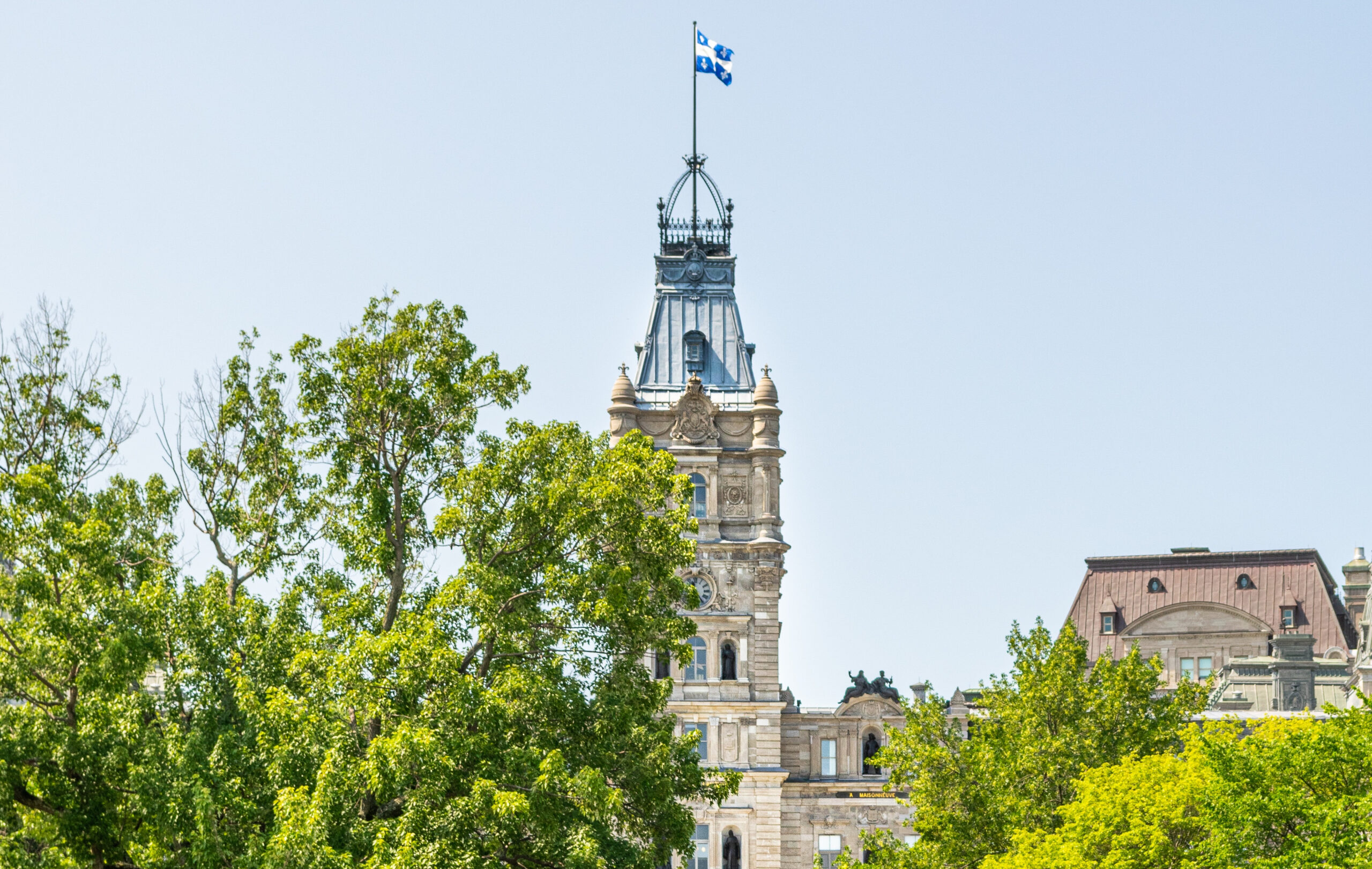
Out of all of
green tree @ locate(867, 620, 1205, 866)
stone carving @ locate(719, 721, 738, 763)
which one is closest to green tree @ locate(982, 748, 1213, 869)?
green tree @ locate(867, 620, 1205, 866)

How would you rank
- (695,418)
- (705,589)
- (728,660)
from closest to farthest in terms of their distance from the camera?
(728,660) → (705,589) → (695,418)

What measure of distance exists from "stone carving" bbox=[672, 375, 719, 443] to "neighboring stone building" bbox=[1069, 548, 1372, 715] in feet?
83.5

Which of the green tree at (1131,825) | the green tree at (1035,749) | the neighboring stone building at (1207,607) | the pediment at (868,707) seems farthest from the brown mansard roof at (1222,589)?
the green tree at (1131,825)

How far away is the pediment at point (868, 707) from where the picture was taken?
98750 mm

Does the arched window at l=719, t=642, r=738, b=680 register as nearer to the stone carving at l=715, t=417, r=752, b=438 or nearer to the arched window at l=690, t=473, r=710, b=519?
the arched window at l=690, t=473, r=710, b=519

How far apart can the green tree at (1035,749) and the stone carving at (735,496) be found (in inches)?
1474

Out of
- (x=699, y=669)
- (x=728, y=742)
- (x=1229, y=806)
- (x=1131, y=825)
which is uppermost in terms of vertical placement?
(x=699, y=669)

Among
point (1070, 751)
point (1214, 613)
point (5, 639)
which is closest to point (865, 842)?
point (1070, 751)

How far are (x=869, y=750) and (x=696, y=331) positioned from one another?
22.3m

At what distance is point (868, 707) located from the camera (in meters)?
98.8

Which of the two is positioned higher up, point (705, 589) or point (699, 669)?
point (705, 589)

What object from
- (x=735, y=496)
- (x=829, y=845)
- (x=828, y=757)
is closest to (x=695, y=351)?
(x=735, y=496)

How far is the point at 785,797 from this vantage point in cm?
9831

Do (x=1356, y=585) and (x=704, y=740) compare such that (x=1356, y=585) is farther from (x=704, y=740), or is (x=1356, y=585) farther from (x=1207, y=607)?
(x=704, y=740)
